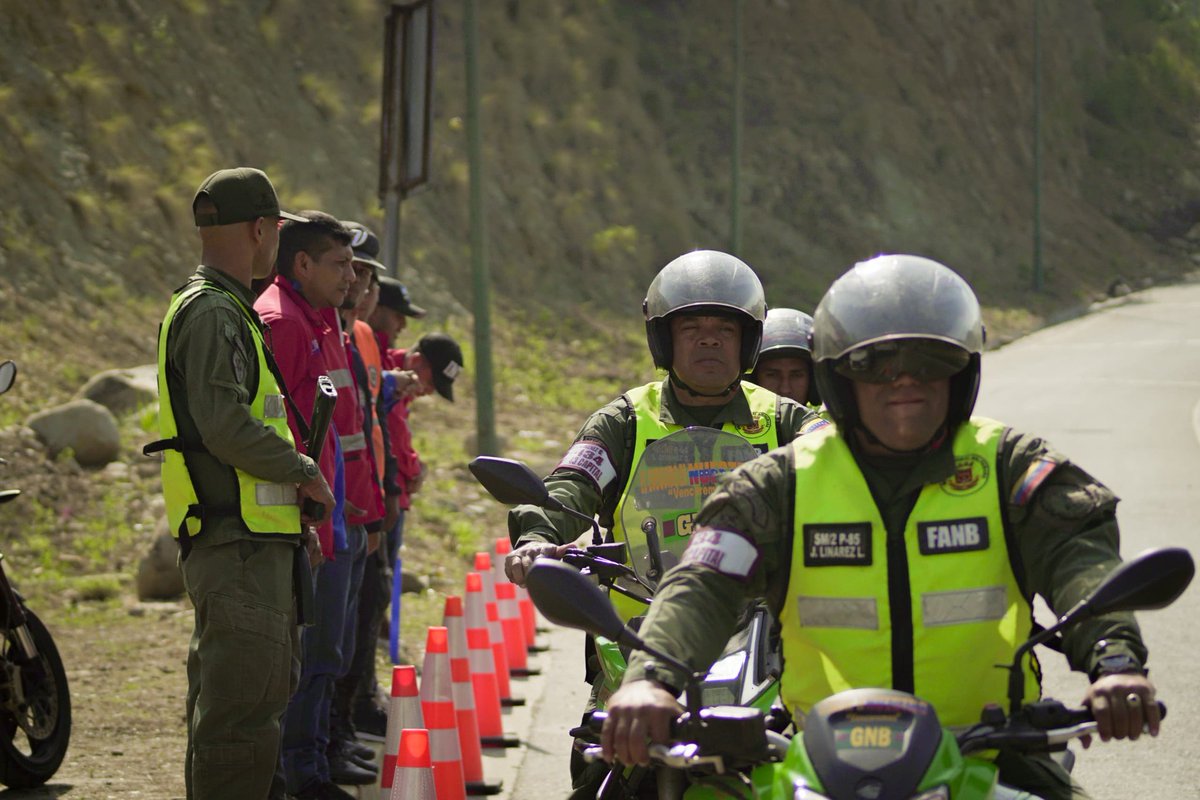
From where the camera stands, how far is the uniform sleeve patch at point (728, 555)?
3.50 metres

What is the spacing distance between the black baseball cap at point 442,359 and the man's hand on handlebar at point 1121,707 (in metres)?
6.52

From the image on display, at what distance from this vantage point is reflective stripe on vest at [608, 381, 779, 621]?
213 inches

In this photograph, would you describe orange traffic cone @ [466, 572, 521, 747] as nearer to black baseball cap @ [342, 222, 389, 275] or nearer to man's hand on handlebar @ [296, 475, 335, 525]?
black baseball cap @ [342, 222, 389, 275]

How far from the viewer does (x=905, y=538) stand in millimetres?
3457

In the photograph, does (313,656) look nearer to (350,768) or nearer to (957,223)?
(350,768)

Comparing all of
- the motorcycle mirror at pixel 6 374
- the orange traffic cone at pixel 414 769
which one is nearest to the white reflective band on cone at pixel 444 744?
the orange traffic cone at pixel 414 769

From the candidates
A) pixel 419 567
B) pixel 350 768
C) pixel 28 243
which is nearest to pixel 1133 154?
pixel 28 243

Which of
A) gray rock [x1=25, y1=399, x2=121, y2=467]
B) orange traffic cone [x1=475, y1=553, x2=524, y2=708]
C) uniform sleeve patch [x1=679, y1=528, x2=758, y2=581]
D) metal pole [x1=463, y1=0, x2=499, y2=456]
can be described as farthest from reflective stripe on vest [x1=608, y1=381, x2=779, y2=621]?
metal pole [x1=463, y1=0, x2=499, y2=456]

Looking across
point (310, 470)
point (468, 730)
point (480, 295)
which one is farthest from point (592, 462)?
point (480, 295)

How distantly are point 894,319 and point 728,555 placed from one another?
24.2 inches

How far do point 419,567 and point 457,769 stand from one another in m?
6.55

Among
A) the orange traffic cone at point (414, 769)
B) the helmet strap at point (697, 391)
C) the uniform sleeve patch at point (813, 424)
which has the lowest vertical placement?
the orange traffic cone at point (414, 769)

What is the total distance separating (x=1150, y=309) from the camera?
133ft

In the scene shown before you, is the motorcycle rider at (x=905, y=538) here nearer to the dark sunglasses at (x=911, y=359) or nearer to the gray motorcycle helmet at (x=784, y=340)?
the dark sunglasses at (x=911, y=359)
